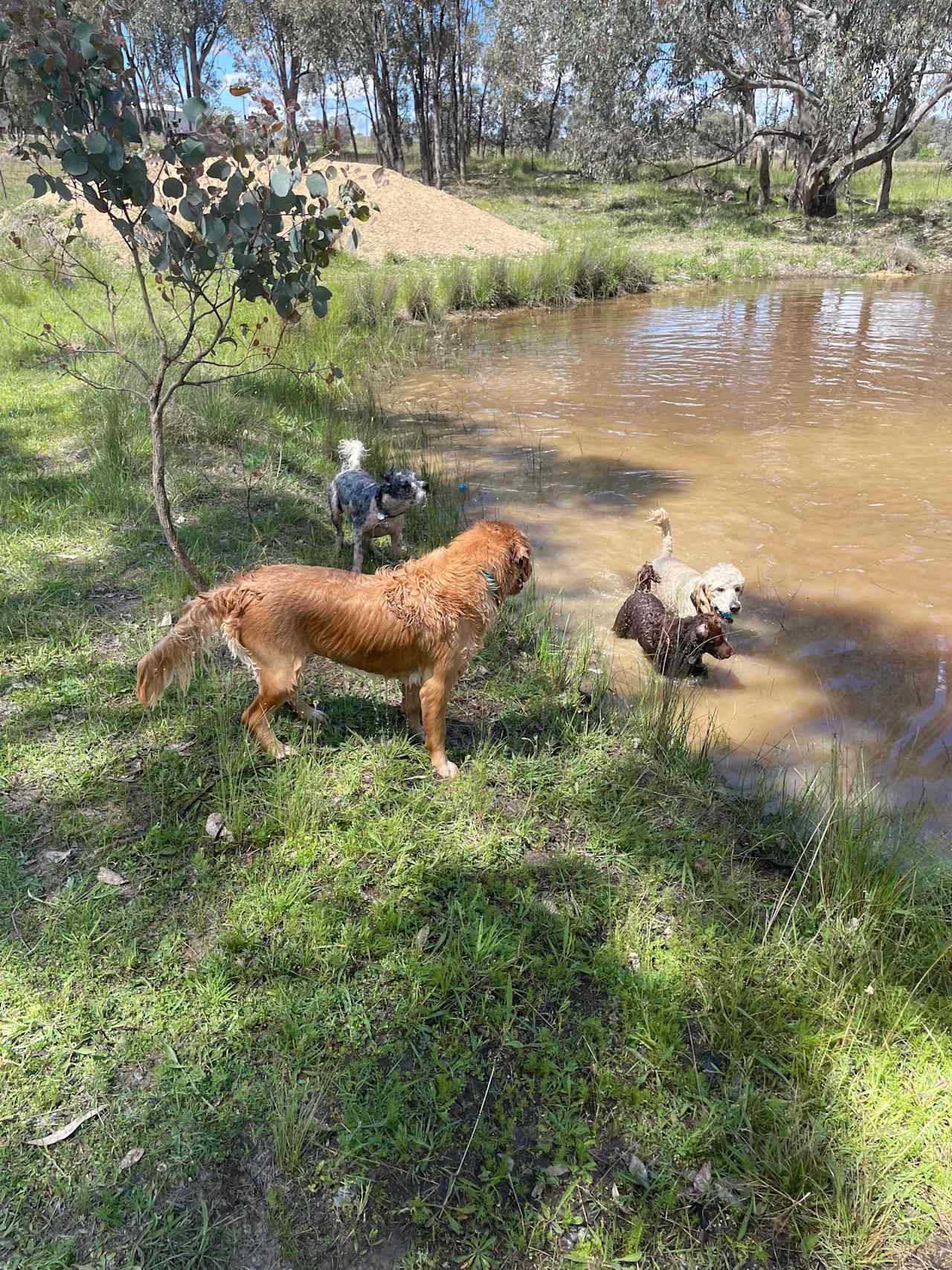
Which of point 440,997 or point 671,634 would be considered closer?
point 440,997

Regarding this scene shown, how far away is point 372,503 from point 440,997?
377 centimetres

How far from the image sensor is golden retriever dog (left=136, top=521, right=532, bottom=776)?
3.34m

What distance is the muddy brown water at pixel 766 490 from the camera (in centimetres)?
451

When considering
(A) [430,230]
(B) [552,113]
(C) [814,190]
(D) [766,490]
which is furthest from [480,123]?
(D) [766,490]

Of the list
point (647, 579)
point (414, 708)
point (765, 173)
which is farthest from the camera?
point (765, 173)

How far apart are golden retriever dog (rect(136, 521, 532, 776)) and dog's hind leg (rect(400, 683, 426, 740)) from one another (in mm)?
136

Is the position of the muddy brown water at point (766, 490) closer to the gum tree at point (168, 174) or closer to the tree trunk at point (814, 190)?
the gum tree at point (168, 174)

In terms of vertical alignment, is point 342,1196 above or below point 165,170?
below

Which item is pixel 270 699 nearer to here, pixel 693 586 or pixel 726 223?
pixel 693 586

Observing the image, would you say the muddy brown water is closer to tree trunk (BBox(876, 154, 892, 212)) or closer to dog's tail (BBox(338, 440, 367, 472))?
dog's tail (BBox(338, 440, 367, 472))

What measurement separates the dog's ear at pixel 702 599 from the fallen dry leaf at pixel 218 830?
3167 millimetres

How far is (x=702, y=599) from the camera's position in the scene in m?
4.85

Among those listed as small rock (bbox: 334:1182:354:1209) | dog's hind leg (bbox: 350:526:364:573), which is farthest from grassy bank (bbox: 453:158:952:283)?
small rock (bbox: 334:1182:354:1209)

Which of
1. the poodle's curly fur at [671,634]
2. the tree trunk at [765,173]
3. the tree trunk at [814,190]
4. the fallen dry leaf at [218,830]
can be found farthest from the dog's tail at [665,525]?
the tree trunk at [765,173]
